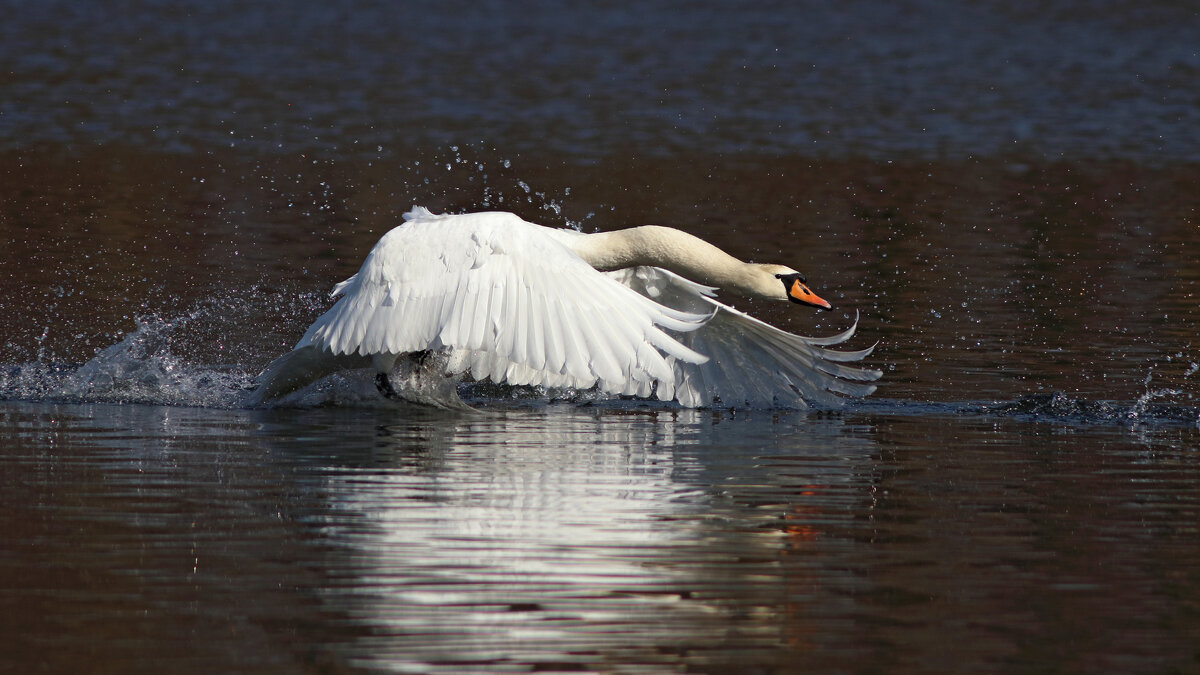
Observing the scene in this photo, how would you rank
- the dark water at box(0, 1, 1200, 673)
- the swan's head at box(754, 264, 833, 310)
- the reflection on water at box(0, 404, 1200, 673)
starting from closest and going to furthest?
the reflection on water at box(0, 404, 1200, 673) → the dark water at box(0, 1, 1200, 673) → the swan's head at box(754, 264, 833, 310)

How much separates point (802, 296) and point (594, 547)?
12.7 feet

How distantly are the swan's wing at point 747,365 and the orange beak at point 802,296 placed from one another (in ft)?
1.61

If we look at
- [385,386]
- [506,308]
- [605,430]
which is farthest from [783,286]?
[385,386]

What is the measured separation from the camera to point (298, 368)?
10734 millimetres

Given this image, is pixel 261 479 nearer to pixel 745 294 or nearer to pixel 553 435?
pixel 553 435

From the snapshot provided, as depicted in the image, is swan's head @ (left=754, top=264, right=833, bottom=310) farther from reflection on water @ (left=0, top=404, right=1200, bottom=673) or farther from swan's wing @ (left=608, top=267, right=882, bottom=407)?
reflection on water @ (left=0, top=404, right=1200, bottom=673)

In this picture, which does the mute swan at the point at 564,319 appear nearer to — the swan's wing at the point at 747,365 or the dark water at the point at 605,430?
the swan's wing at the point at 747,365

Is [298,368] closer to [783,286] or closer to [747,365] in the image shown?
[747,365]

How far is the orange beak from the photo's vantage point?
10672mm

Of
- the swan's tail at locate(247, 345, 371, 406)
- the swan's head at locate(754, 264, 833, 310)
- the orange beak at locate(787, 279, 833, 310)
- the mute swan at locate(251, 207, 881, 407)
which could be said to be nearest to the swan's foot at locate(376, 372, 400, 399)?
the mute swan at locate(251, 207, 881, 407)

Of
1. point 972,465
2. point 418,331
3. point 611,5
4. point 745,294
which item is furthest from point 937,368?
point 611,5

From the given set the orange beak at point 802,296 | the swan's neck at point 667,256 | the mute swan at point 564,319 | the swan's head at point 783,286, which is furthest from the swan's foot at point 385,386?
the orange beak at point 802,296

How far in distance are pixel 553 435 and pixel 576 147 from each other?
17.5 m

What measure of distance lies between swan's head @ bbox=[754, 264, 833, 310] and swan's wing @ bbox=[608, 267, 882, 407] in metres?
0.48
